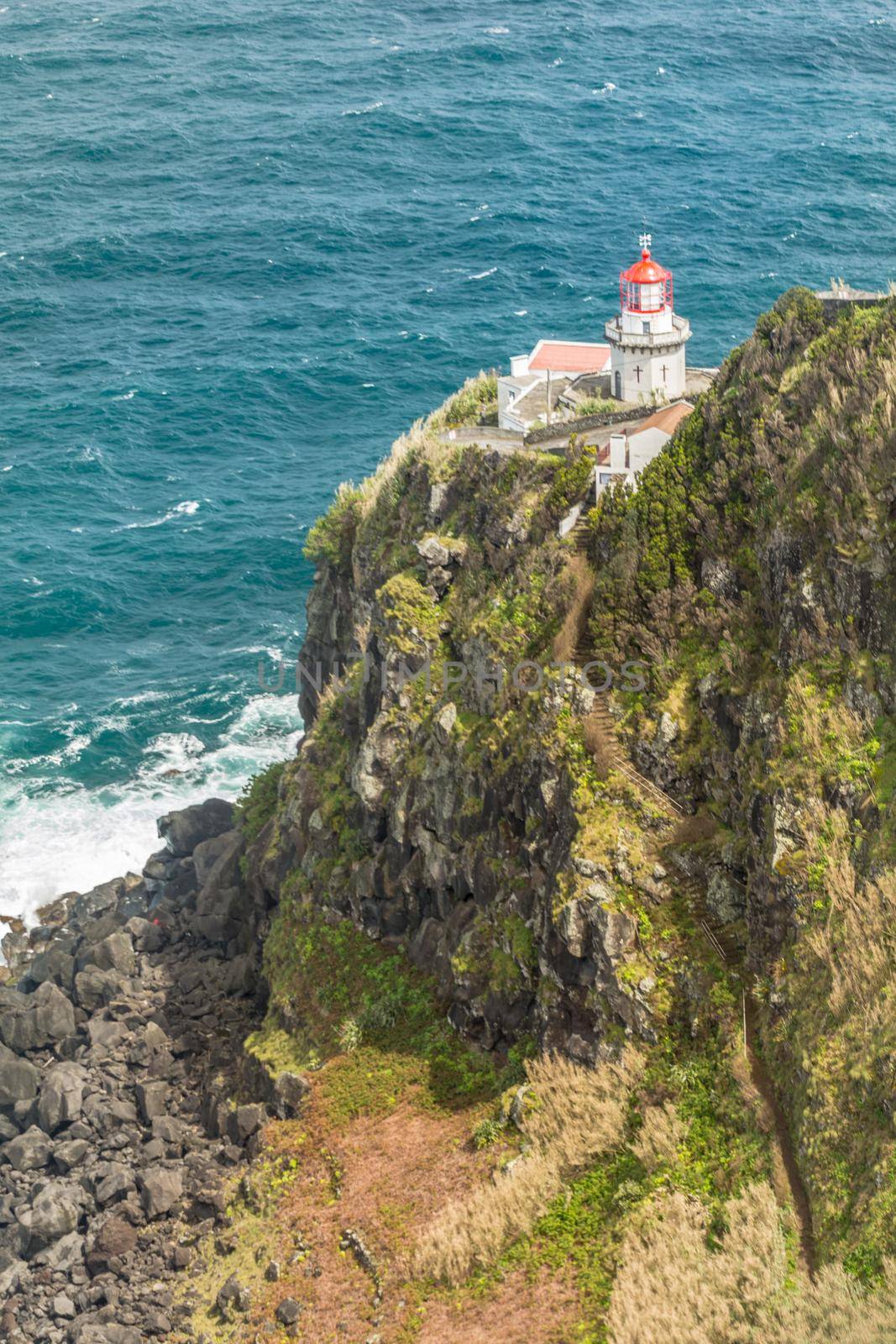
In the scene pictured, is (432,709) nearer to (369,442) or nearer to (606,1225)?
(606,1225)

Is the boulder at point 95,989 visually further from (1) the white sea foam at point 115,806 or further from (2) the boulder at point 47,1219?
(1) the white sea foam at point 115,806

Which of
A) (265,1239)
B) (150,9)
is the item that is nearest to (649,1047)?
(265,1239)

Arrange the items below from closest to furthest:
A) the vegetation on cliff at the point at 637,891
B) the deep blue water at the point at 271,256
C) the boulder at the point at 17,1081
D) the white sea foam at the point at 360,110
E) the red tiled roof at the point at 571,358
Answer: the vegetation on cliff at the point at 637,891 < the boulder at the point at 17,1081 < the red tiled roof at the point at 571,358 < the deep blue water at the point at 271,256 < the white sea foam at the point at 360,110

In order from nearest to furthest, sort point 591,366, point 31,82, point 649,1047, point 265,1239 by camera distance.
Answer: point 649,1047 < point 265,1239 < point 591,366 < point 31,82

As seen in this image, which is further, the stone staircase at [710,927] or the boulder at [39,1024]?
the boulder at [39,1024]

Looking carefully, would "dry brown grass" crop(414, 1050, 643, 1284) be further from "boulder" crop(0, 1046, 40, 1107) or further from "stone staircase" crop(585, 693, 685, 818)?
"boulder" crop(0, 1046, 40, 1107)

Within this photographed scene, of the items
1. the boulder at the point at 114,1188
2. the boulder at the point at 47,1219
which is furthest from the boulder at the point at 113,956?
the boulder at the point at 47,1219

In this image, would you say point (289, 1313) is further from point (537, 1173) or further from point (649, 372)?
point (649, 372)

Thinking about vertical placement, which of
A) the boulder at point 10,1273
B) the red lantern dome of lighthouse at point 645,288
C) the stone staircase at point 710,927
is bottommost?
the boulder at point 10,1273
